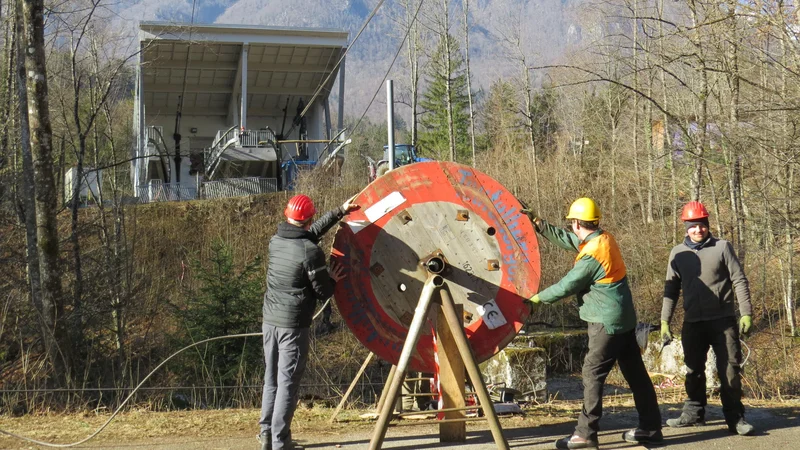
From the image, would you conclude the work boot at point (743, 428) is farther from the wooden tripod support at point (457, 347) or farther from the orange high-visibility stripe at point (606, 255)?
the wooden tripod support at point (457, 347)

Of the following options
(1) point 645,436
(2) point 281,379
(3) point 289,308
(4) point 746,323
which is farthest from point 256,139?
(1) point 645,436

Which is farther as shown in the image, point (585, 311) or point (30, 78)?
point (30, 78)

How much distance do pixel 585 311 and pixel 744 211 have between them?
1121cm

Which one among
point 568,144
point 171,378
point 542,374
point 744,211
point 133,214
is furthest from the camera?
point 568,144

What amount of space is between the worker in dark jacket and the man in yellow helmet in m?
1.73

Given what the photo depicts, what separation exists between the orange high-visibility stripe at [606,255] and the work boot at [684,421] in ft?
A: 5.58

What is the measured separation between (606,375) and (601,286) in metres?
0.68

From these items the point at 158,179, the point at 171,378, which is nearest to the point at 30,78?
the point at 171,378

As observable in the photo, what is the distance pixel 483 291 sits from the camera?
6387 millimetres

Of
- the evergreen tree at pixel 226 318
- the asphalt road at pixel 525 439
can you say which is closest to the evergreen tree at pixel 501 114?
the evergreen tree at pixel 226 318

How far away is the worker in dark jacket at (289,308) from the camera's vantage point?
19.7 feet

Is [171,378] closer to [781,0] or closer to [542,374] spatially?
[542,374]

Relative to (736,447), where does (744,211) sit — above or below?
above

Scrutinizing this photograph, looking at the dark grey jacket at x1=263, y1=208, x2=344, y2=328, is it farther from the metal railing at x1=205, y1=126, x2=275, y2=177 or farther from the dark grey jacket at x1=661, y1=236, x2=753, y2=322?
the metal railing at x1=205, y1=126, x2=275, y2=177
